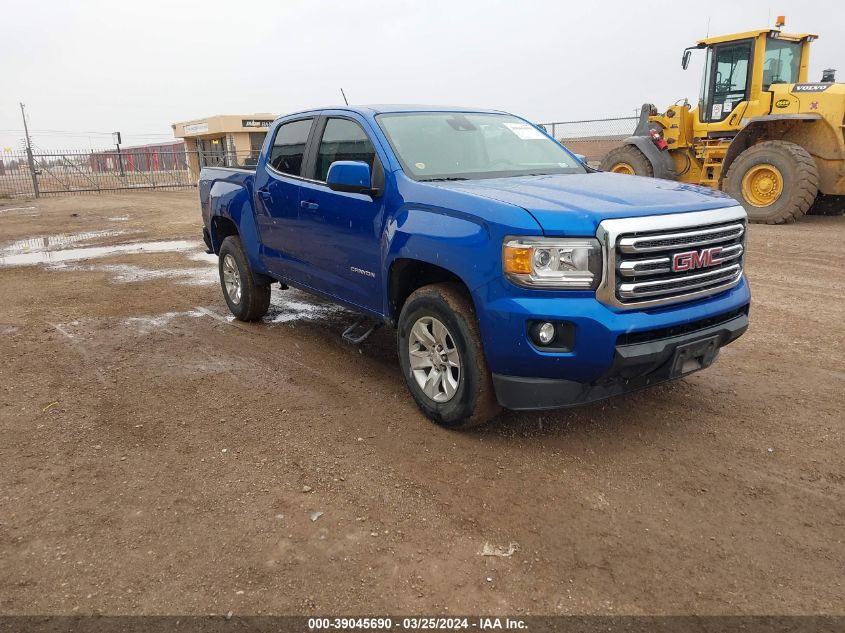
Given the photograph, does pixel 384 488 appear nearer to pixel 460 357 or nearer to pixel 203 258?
pixel 460 357

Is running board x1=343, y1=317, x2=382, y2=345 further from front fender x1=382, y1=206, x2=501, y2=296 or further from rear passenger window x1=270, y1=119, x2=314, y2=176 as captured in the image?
rear passenger window x1=270, y1=119, x2=314, y2=176

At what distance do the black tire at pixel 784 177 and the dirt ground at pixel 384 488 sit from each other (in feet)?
21.8

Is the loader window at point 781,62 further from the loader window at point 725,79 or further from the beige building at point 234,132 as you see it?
the beige building at point 234,132

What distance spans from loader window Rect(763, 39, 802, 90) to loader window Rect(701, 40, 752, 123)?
373 millimetres

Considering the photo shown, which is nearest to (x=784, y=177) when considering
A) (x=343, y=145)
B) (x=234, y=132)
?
(x=343, y=145)

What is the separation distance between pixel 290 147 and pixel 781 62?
35.9 ft

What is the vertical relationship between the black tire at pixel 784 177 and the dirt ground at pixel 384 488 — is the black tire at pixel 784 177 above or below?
above

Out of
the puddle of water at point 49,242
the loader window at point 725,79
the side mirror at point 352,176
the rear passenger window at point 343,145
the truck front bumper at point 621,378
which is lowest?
the puddle of water at point 49,242

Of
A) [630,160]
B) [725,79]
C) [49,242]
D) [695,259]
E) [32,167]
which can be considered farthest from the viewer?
[32,167]

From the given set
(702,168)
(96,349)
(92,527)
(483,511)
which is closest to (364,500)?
(483,511)

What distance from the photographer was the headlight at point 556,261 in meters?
3.20

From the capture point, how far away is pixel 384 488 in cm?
328

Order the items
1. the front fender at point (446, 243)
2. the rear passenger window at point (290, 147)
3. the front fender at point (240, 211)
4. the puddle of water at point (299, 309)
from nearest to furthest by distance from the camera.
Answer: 1. the front fender at point (446, 243)
2. the rear passenger window at point (290, 147)
3. the front fender at point (240, 211)
4. the puddle of water at point (299, 309)

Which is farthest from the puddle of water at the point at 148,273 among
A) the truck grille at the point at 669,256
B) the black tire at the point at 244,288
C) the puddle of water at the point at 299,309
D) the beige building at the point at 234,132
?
the beige building at the point at 234,132
